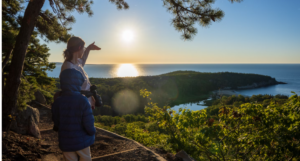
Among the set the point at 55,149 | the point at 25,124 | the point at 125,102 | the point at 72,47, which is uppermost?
the point at 72,47

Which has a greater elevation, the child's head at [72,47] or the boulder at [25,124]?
the child's head at [72,47]

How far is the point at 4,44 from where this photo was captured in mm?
4262

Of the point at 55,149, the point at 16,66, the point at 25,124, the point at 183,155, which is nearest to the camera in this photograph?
the point at 16,66

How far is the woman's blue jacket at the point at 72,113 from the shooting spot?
5.53 ft

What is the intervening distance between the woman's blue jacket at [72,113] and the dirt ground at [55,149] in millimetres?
1946

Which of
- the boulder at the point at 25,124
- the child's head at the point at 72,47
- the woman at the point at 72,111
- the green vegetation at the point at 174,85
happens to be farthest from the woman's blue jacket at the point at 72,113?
the green vegetation at the point at 174,85

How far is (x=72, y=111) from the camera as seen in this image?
5.54 ft

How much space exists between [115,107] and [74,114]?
1104 inches

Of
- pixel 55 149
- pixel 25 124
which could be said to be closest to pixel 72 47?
pixel 55 149

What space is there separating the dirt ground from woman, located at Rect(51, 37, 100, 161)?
6.30ft

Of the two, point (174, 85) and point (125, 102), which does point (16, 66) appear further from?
point (174, 85)

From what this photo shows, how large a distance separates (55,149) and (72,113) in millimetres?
2837

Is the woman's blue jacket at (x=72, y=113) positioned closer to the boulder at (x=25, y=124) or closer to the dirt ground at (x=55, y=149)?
the dirt ground at (x=55, y=149)

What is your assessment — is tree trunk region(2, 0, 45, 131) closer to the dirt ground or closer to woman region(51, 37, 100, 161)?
the dirt ground
